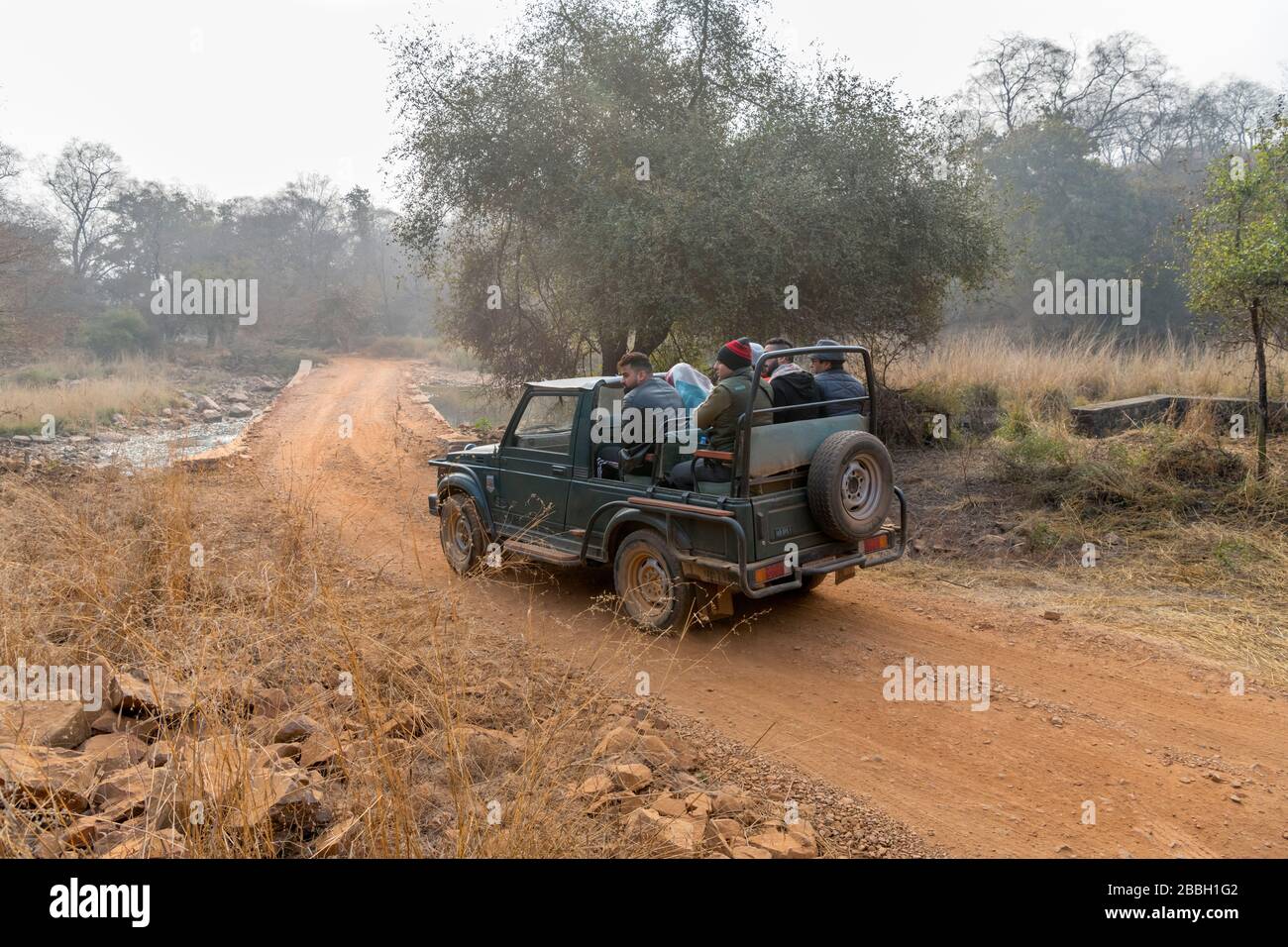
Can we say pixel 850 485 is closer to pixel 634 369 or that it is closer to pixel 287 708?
pixel 634 369

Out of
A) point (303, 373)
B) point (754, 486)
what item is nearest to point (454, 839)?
point (754, 486)

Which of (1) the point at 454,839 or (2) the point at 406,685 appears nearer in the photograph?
(1) the point at 454,839

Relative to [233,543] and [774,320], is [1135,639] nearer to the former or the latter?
[774,320]

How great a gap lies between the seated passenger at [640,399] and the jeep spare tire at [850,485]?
1220mm

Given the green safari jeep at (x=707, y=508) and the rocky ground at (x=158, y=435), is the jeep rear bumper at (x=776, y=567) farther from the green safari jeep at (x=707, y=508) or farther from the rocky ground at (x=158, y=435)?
the rocky ground at (x=158, y=435)

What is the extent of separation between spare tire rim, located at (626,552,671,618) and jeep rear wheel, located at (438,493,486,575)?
1.91m

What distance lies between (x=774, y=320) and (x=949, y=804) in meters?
7.73

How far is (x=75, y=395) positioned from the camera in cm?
1905

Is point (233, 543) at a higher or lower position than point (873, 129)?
lower

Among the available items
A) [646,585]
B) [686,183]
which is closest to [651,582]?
[646,585]

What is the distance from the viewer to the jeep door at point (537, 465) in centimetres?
700

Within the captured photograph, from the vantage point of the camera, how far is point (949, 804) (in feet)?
13.1

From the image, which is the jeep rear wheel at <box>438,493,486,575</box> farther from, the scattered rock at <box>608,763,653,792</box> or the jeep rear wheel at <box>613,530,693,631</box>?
the scattered rock at <box>608,763,653,792</box>

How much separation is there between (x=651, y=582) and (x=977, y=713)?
94.7 inches
